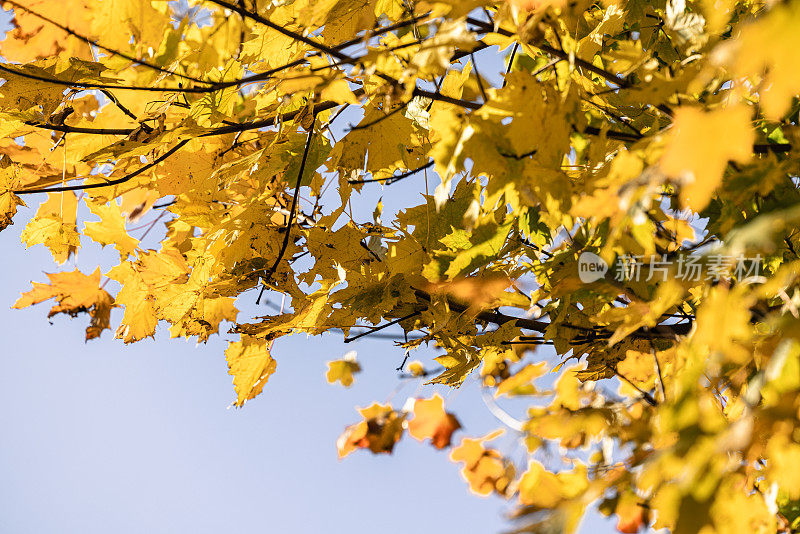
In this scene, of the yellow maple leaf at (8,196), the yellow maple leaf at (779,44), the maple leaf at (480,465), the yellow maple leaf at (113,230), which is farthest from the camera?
the yellow maple leaf at (113,230)

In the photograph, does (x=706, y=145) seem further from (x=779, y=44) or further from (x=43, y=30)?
(x=43, y=30)

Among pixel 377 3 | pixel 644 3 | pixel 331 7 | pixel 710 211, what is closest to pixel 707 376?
pixel 710 211

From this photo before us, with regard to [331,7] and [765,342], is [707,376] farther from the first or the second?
[331,7]

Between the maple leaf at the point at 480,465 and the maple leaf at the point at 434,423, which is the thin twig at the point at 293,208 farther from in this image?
the maple leaf at the point at 480,465

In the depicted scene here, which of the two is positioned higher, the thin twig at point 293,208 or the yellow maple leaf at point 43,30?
the yellow maple leaf at point 43,30

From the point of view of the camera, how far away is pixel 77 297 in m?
1.53

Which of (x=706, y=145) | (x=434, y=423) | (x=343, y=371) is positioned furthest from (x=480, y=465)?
(x=706, y=145)

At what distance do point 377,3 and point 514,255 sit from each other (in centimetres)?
65

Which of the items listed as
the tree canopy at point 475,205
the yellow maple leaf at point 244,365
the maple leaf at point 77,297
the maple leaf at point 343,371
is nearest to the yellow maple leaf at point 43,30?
the tree canopy at point 475,205

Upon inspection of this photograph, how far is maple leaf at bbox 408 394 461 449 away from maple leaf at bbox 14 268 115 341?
90 cm

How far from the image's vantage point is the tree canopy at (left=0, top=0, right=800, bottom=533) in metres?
0.64

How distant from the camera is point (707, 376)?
100 centimetres

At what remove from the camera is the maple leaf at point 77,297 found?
1.49 meters

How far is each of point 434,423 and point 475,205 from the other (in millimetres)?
520
